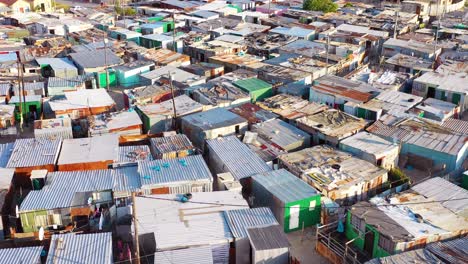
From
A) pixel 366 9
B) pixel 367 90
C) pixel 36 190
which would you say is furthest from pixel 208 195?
pixel 366 9

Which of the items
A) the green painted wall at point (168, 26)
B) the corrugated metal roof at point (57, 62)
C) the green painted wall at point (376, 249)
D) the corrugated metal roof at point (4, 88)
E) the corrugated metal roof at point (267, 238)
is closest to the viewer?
the corrugated metal roof at point (267, 238)

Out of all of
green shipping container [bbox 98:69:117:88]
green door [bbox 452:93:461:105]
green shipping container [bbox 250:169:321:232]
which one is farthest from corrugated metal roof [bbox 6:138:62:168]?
green door [bbox 452:93:461:105]

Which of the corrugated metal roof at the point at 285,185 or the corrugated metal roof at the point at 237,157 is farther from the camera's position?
the corrugated metal roof at the point at 237,157

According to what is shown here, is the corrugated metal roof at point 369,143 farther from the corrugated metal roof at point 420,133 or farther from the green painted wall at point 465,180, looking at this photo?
the green painted wall at point 465,180

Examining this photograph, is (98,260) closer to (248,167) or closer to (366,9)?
(248,167)

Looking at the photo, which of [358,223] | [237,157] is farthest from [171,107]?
[358,223]

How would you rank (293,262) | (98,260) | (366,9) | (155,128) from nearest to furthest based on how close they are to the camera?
1. (98,260)
2. (293,262)
3. (155,128)
4. (366,9)

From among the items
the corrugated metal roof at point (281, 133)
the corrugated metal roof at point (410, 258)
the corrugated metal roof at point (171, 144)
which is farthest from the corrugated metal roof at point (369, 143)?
the corrugated metal roof at point (171, 144)
